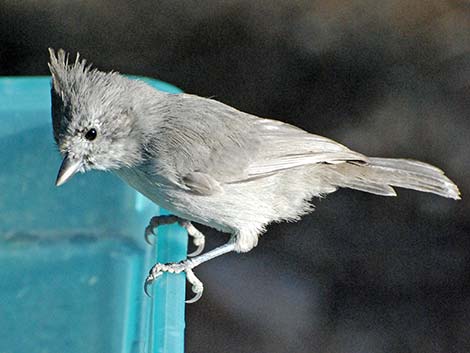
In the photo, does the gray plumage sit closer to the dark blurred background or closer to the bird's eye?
the bird's eye

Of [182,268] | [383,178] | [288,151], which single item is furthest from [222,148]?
[383,178]

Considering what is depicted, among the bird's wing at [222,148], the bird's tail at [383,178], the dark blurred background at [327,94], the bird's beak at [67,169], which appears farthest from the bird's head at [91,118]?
the dark blurred background at [327,94]

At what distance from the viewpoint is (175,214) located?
3.55 metres

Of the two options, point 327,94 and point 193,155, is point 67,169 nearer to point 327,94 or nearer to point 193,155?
point 193,155

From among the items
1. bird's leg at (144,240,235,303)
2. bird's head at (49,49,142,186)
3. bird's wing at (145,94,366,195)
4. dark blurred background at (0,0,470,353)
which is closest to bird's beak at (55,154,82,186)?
bird's head at (49,49,142,186)

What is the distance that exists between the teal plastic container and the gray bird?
150 millimetres

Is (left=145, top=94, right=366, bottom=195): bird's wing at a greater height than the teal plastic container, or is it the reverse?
(left=145, top=94, right=366, bottom=195): bird's wing

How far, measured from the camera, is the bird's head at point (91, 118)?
10.6ft

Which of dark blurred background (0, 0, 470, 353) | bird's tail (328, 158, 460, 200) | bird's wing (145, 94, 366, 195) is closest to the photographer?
bird's wing (145, 94, 366, 195)

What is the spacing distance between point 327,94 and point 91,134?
2.31m

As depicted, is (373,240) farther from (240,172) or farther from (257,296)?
(240,172)

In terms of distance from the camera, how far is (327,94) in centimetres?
540

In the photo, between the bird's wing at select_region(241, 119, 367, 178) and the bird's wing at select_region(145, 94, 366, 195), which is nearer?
the bird's wing at select_region(145, 94, 366, 195)

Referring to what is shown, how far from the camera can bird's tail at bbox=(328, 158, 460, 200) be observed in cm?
380
